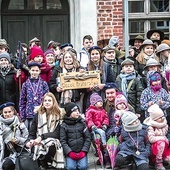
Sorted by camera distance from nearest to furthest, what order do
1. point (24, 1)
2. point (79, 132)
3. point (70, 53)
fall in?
point (79, 132) < point (70, 53) < point (24, 1)

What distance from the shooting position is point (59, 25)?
1255cm

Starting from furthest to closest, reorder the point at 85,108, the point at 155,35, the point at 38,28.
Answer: the point at 38,28 < the point at 155,35 < the point at 85,108

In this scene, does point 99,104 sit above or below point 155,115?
above

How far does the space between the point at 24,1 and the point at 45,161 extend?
5.69 m

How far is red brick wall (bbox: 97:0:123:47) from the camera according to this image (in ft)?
38.8

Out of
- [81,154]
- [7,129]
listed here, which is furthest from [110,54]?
[7,129]

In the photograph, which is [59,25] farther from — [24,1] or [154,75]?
[154,75]

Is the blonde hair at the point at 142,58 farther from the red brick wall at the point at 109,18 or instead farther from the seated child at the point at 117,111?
the red brick wall at the point at 109,18

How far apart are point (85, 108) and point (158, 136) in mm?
1596

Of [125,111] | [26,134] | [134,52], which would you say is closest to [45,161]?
[26,134]

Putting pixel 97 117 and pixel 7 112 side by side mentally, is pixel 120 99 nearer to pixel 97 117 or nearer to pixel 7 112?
pixel 97 117

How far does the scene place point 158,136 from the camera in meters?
7.85

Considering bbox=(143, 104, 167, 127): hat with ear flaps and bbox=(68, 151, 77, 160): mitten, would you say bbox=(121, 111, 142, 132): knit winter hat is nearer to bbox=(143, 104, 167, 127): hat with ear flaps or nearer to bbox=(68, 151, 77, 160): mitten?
bbox=(143, 104, 167, 127): hat with ear flaps

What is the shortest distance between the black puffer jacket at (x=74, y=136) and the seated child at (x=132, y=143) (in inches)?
21.5
